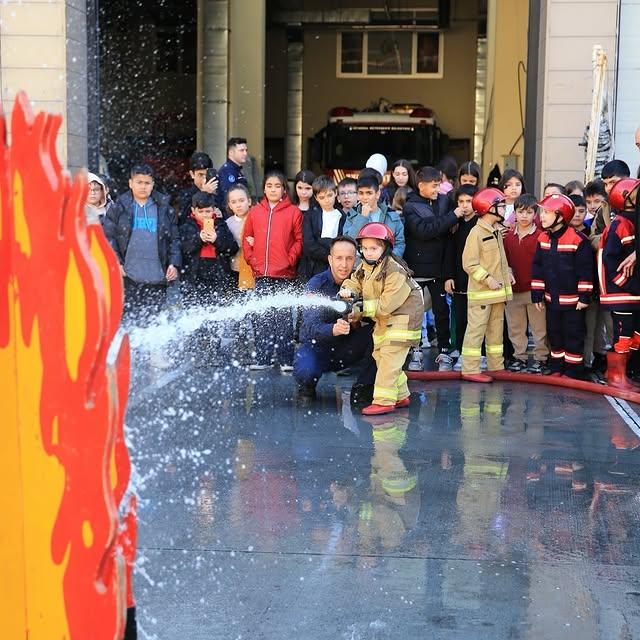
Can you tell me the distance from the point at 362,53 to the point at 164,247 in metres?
23.7

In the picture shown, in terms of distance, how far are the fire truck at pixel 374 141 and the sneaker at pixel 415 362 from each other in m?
12.1

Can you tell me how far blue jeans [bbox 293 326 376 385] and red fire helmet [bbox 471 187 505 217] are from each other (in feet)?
4.88

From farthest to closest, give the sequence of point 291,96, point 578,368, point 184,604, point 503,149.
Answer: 1. point 291,96
2. point 503,149
3. point 578,368
4. point 184,604

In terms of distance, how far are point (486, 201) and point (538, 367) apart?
142cm

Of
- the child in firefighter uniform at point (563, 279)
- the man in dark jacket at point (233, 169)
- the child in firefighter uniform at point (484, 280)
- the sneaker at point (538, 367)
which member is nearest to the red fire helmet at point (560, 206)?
the child in firefighter uniform at point (563, 279)

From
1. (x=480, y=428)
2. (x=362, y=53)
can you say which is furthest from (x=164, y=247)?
(x=362, y=53)

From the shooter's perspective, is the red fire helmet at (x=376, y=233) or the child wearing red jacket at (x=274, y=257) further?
the child wearing red jacket at (x=274, y=257)

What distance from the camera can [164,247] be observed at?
30.1 ft

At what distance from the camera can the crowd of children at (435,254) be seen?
8.70 metres

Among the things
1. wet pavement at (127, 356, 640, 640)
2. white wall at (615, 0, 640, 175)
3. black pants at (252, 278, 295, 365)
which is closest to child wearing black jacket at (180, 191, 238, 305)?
black pants at (252, 278, 295, 365)

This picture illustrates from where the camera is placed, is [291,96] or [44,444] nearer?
[44,444]

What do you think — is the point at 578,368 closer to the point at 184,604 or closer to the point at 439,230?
the point at 439,230

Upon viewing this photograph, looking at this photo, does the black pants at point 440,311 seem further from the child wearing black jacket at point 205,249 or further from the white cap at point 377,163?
the white cap at point 377,163

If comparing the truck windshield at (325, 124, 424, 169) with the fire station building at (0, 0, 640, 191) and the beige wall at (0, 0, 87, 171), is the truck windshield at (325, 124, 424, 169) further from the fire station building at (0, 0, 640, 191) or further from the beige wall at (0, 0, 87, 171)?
the beige wall at (0, 0, 87, 171)
